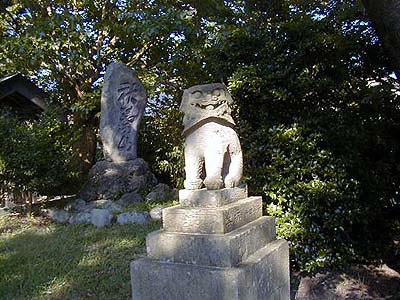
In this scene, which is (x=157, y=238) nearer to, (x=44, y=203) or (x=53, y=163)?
(x=53, y=163)

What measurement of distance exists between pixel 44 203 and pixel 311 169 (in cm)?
586

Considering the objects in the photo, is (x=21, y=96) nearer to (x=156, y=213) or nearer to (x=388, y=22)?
(x=156, y=213)

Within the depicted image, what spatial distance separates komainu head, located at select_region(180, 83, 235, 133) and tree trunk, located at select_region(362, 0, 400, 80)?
1.45 meters

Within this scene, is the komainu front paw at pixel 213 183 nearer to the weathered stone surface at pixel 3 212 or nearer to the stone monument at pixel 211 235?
the stone monument at pixel 211 235

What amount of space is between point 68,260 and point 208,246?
2699mm

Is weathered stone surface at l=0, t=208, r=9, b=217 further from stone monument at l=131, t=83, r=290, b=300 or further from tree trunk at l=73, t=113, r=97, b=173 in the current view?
stone monument at l=131, t=83, r=290, b=300

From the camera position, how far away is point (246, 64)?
4.82 m

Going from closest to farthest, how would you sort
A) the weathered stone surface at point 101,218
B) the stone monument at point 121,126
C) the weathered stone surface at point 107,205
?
the weathered stone surface at point 101,218
the weathered stone surface at point 107,205
the stone monument at point 121,126

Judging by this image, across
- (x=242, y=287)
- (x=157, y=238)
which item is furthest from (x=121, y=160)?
(x=242, y=287)

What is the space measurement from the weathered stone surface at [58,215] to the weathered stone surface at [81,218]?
0.20 metres

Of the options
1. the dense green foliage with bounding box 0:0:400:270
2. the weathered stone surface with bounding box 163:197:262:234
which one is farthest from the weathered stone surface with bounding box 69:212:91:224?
the weathered stone surface with bounding box 163:197:262:234

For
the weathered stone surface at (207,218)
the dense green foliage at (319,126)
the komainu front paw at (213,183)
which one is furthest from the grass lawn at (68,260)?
the dense green foliage at (319,126)

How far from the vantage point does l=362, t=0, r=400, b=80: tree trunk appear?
308 centimetres

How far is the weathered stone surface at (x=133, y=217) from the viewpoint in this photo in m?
6.33
